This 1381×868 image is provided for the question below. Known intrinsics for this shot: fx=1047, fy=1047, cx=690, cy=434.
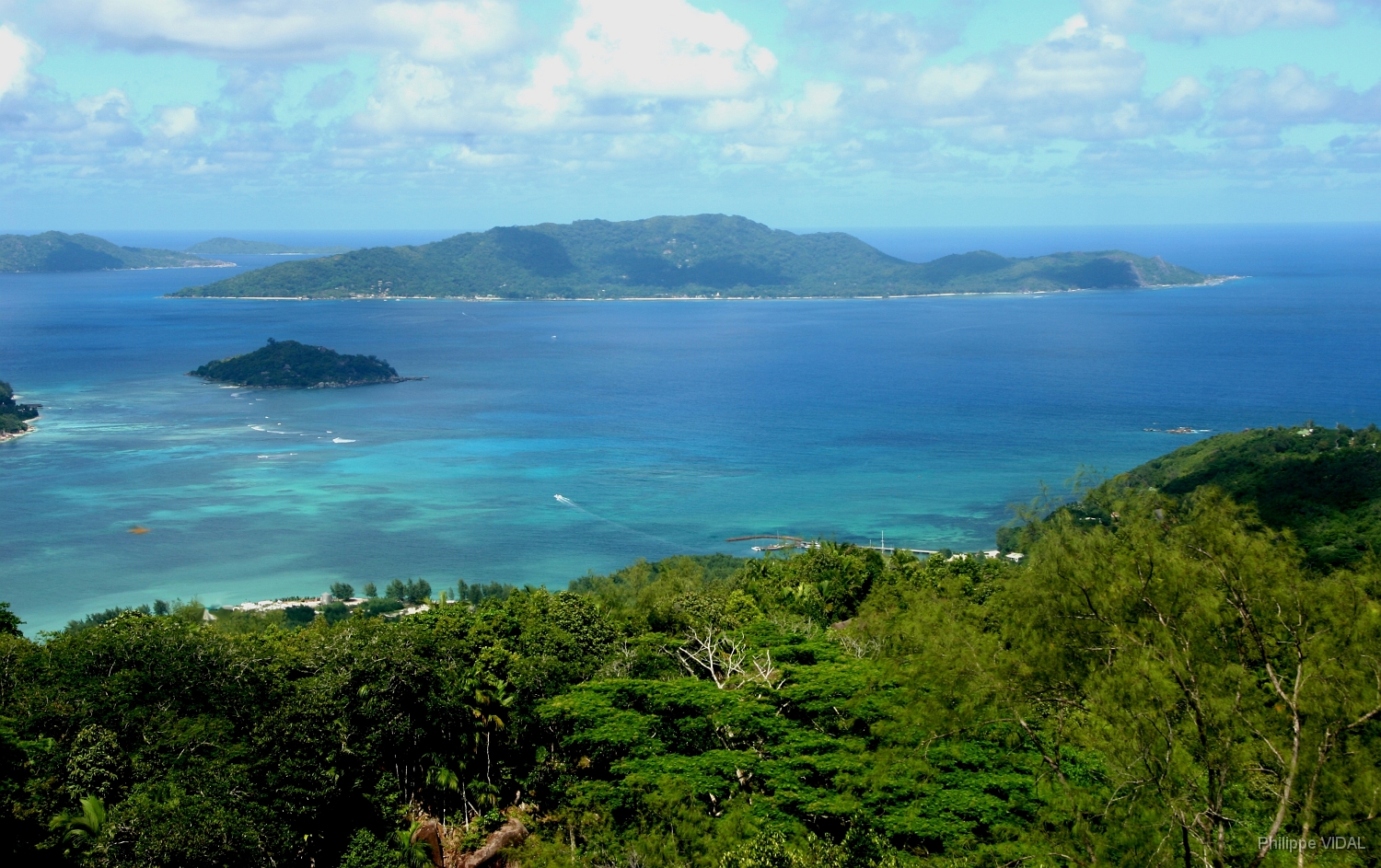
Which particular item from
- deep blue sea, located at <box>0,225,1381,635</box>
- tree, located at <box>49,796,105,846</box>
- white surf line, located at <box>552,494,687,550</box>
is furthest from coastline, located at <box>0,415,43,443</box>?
tree, located at <box>49,796,105,846</box>

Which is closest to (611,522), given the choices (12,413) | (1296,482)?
(1296,482)

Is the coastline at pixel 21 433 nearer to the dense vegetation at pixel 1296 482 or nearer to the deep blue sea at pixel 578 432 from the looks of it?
the deep blue sea at pixel 578 432

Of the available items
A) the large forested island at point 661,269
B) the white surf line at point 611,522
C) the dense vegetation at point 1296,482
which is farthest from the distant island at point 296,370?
the large forested island at point 661,269

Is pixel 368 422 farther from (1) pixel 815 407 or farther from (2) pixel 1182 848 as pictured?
(2) pixel 1182 848

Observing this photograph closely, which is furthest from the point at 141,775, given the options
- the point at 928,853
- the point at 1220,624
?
the point at 1220,624

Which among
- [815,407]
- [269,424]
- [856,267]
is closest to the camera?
[269,424]

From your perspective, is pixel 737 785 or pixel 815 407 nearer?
pixel 737 785
